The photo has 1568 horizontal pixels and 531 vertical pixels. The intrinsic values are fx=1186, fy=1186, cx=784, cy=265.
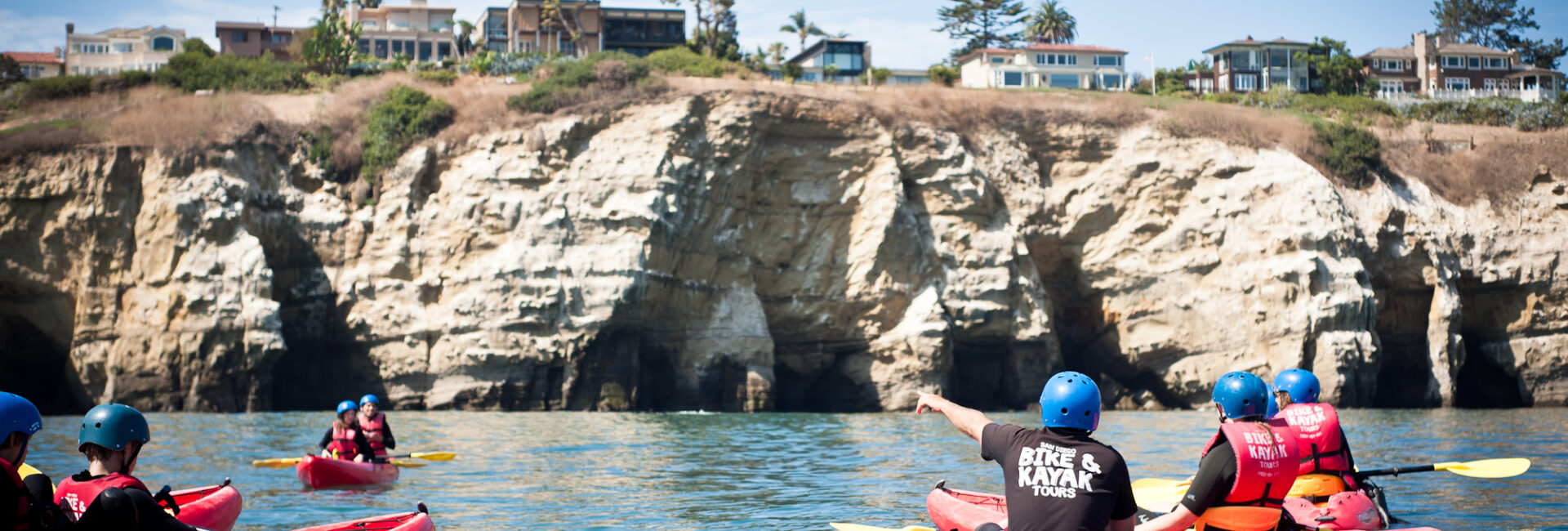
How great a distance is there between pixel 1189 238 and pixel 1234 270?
1849 mm

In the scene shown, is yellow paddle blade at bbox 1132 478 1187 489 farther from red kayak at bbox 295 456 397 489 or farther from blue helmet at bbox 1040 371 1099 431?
red kayak at bbox 295 456 397 489

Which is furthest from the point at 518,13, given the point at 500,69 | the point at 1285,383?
the point at 1285,383

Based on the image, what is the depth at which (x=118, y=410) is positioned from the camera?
608 cm

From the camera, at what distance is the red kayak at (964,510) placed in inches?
344

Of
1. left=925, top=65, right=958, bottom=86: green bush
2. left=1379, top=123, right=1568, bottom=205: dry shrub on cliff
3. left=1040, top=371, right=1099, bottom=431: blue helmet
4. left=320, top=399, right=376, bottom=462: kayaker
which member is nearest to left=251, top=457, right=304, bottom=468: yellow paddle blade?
left=320, top=399, right=376, bottom=462: kayaker

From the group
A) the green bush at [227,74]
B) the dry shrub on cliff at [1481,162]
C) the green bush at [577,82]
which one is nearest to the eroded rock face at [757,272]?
the dry shrub on cliff at [1481,162]

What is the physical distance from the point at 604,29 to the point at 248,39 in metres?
21.2

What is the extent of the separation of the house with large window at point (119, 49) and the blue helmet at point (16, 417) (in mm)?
70163

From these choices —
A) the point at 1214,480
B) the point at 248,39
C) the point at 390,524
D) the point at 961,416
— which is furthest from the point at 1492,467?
the point at 248,39

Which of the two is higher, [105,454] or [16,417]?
[16,417]

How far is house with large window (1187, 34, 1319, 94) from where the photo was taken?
6384 centimetres

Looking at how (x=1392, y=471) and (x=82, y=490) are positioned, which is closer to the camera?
(x=82, y=490)

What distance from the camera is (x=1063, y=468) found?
209 inches

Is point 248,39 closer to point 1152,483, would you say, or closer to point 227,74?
point 227,74
